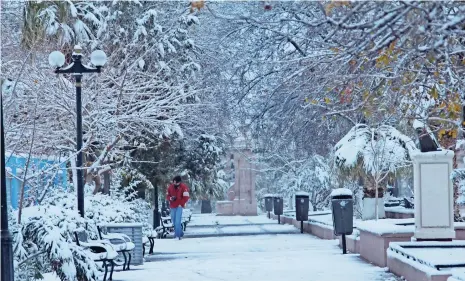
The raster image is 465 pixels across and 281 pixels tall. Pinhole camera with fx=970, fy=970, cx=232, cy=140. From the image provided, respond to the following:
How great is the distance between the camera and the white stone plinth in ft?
52.4

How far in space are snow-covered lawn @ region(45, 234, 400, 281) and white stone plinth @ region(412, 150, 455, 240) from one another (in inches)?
48.0

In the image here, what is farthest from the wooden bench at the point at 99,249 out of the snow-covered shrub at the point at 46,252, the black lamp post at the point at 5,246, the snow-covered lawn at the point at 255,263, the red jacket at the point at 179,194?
the red jacket at the point at 179,194

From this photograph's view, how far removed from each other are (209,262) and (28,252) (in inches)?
222

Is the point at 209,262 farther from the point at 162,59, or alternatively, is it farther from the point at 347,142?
the point at 162,59

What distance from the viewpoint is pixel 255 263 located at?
1689 cm

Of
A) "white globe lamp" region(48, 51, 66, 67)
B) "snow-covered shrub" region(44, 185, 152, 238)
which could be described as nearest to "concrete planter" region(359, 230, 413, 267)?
"snow-covered shrub" region(44, 185, 152, 238)

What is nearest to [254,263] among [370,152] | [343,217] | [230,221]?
[343,217]

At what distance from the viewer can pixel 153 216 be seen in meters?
33.6

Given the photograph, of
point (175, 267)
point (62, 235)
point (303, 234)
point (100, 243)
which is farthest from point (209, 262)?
point (303, 234)

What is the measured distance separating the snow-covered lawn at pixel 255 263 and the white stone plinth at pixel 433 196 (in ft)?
4.00

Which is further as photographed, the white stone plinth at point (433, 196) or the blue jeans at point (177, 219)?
the blue jeans at point (177, 219)

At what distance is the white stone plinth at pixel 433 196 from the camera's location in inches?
629

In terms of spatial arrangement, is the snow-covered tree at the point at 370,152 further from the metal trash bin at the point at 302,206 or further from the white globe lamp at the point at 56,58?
the white globe lamp at the point at 56,58

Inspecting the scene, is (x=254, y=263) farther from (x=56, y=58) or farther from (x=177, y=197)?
(x=177, y=197)
